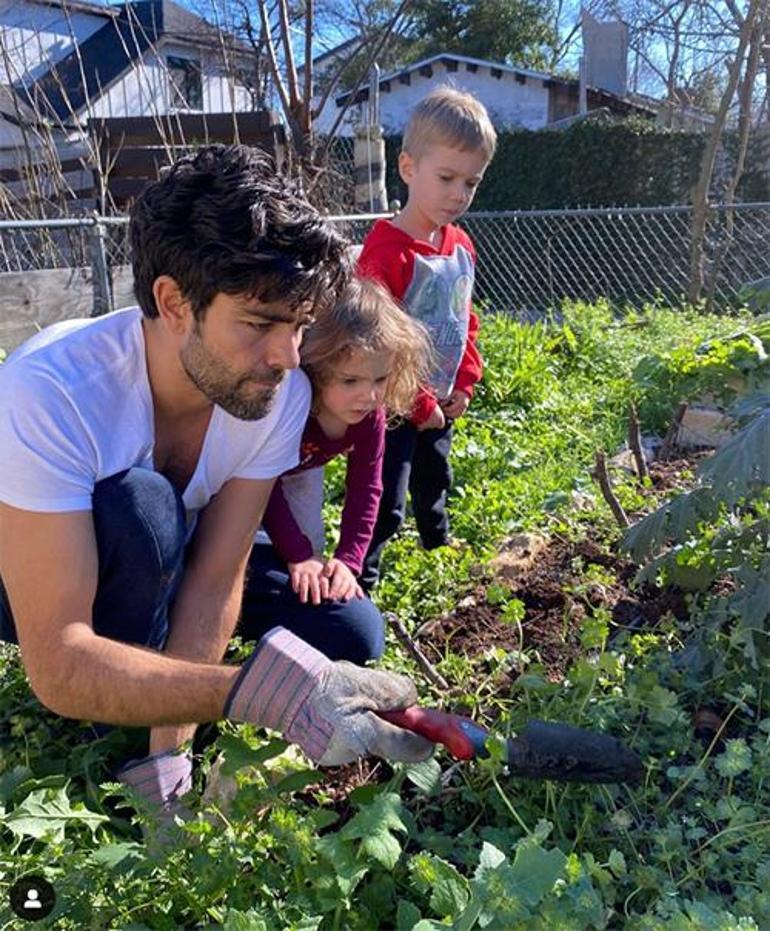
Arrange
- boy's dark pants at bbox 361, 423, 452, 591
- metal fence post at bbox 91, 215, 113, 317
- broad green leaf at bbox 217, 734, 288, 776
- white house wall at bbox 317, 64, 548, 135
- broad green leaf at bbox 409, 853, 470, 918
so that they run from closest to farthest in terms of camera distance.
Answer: broad green leaf at bbox 409, 853, 470, 918 → broad green leaf at bbox 217, 734, 288, 776 → boy's dark pants at bbox 361, 423, 452, 591 → metal fence post at bbox 91, 215, 113, 317 → white house wall at bbox 317, 64, 548, 135

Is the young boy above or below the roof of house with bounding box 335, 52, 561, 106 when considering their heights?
below

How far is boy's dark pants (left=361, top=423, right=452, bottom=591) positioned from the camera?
9.86 feet

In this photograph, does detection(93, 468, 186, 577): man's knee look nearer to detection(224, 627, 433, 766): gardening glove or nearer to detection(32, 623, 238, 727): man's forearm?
detection(32, 623, 238, 727): man's forearm

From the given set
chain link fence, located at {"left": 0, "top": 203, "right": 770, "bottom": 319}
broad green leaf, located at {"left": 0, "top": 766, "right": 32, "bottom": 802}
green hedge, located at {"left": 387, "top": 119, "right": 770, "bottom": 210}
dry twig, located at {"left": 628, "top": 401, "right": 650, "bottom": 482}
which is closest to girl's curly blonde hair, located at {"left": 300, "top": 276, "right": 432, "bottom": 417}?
broad green leaf, located at {"left": 0, "top": 766, "right": 32, "bottom": 802}

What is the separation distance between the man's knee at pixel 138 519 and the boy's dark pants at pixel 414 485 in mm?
1027

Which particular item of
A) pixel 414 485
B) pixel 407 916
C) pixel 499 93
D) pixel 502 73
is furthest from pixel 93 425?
pixel 499 93

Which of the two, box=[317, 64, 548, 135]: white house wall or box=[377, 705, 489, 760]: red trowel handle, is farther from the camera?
box=[317, 64, 548, 135]: white house wall

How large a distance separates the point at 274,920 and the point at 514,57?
99.7 feet

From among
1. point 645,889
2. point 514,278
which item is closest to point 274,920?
point 645,889

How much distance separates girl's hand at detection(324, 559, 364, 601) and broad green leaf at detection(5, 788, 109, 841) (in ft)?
2.49

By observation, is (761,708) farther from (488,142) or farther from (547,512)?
(488,142)

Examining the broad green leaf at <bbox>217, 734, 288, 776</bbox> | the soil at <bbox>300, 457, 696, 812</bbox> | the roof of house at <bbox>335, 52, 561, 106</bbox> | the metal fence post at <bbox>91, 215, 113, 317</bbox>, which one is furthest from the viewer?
the roof of house at <bbox>335, 52, 561, 106</bbox>

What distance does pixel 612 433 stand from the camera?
4.64m

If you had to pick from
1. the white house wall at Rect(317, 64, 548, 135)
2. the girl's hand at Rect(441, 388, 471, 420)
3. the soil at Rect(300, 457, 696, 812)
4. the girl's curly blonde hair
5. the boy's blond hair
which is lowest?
the soil at Rect(300, 457, 696, 812)
